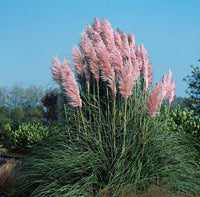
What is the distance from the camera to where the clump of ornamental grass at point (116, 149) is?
13.5 ft

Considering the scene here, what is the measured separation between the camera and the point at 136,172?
4.15 m

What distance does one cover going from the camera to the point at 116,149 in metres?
4.34

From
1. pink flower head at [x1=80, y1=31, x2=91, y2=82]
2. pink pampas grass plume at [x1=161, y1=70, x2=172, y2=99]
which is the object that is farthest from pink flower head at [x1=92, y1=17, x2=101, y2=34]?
pink pampas grass plume at [x1=161, y1=70, x2=172, y2=99]

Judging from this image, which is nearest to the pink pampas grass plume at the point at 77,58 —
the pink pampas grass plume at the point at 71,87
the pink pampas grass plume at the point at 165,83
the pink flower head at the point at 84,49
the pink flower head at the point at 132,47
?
the pink flower head at the point at 84,49

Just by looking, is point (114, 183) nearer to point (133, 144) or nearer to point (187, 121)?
point (133, 144)

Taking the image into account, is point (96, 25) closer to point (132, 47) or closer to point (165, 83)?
point (132, 47)

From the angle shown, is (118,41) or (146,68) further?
(118,41)

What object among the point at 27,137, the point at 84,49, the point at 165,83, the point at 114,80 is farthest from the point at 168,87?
the point at 27,137

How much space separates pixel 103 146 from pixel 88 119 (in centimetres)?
97

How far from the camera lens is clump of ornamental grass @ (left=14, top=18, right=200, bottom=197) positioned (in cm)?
412

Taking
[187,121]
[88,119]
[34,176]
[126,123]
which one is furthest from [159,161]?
[187,121]

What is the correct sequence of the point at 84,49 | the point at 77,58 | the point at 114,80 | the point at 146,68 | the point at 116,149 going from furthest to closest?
the point at 77,58 < the point at 84,49 < the point at 146,68 < the point at 114,80 < the point at 116,149

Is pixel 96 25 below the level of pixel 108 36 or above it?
above

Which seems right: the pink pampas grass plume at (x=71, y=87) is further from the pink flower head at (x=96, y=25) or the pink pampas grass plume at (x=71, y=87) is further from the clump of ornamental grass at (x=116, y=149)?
the pink flower head at (x=96, y=25)
